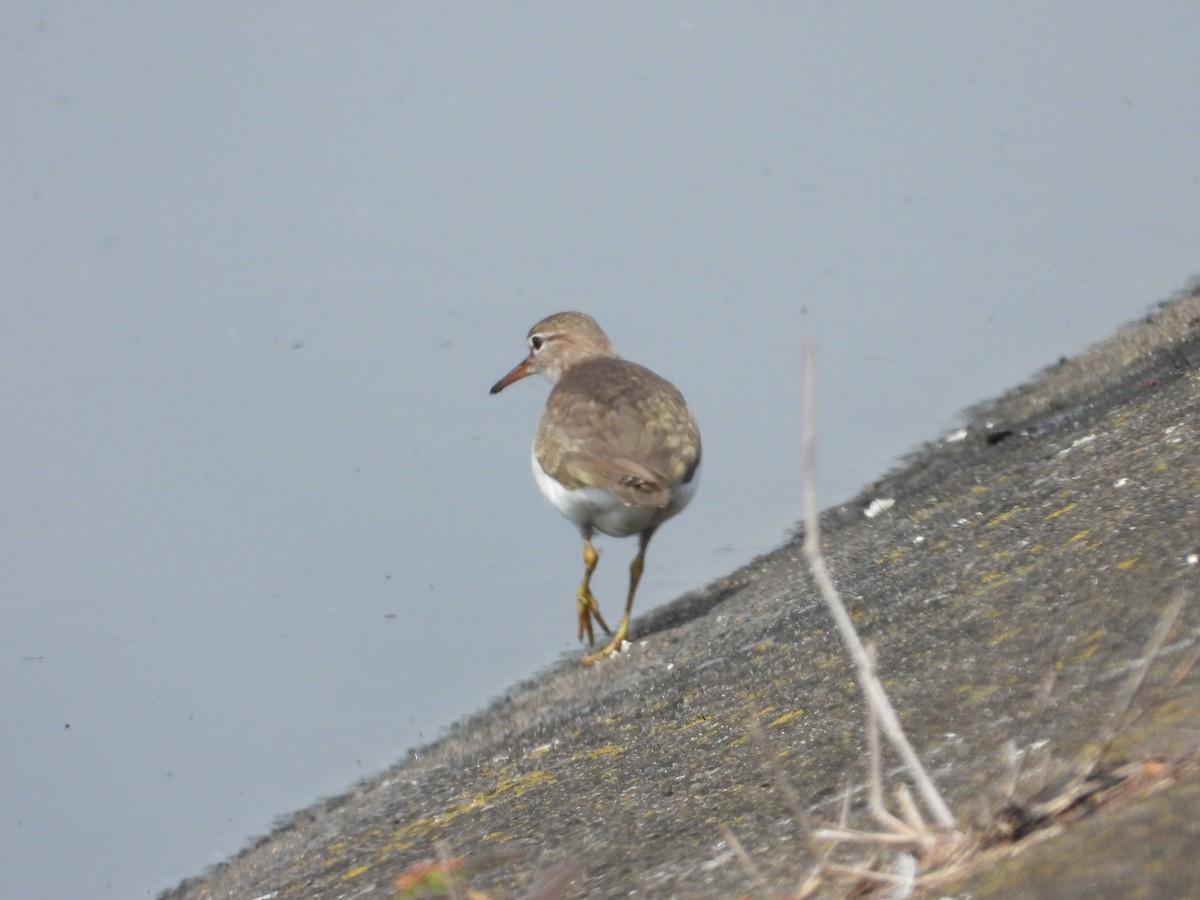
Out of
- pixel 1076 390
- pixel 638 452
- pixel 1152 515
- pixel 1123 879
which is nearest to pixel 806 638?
pixel 1152 515

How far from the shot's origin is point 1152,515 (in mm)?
4258

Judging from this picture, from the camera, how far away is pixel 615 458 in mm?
6520

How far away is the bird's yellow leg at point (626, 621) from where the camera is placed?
6.96 meters

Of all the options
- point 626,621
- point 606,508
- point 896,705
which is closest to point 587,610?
point 626,621

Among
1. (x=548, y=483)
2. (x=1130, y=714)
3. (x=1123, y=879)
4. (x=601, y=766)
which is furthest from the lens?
(x=548, y=483)

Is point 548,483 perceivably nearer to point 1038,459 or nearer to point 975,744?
point 1038,459

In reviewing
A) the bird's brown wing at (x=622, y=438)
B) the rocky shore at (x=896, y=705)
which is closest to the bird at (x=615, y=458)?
the bird's brown wing at (x=622, y=438)

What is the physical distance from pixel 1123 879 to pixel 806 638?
9.28ft

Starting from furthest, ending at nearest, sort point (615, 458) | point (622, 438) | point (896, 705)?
1. point (622, 438)
2. point (615, 458)
3. point (896, 705)

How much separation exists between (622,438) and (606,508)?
0.31 m

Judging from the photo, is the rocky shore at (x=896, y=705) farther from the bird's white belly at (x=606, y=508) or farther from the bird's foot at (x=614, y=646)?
the bird's white belly at (x=606, y=508)

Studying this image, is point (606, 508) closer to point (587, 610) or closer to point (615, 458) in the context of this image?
point (615, 458)

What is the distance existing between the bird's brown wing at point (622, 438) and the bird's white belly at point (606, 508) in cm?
6

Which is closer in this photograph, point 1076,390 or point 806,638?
point 806,638
